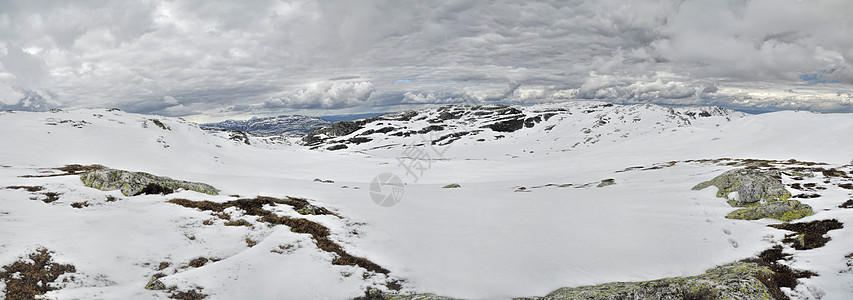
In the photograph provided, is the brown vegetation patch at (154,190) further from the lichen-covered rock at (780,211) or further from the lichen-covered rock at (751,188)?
the lichen-covered rock at (751,188)

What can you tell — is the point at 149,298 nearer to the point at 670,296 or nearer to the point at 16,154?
the point at 670,296

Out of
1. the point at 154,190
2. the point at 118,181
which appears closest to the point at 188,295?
the point at 154,190

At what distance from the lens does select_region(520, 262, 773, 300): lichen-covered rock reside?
10227 mm

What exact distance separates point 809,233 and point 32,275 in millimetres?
33245

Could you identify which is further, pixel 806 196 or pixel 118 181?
pixel 806 196

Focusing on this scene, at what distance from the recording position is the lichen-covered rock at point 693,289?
10.2 metres

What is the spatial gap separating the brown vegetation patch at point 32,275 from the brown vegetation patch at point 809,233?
1191 inches

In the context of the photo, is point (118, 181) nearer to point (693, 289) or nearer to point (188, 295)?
point (188, 295)

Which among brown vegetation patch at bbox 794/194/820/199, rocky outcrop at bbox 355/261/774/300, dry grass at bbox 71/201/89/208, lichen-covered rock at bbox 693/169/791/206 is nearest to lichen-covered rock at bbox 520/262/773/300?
rocky outcrop at bbox 355/261/774/300

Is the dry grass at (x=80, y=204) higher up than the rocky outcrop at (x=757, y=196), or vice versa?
the dry grass at (x=80, y=204)

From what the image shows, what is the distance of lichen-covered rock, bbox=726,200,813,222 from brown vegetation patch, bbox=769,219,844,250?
1.52 m

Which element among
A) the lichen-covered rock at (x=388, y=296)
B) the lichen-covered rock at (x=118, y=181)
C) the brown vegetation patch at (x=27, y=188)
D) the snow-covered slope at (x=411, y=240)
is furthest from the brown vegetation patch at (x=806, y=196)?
the brown vegetation patch at (x=27, y=188)

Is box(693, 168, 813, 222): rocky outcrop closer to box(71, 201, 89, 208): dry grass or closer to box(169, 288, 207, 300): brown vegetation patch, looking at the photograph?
box(169, 288, 207, 300): brown vegetation patch

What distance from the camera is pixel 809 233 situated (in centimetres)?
1633
